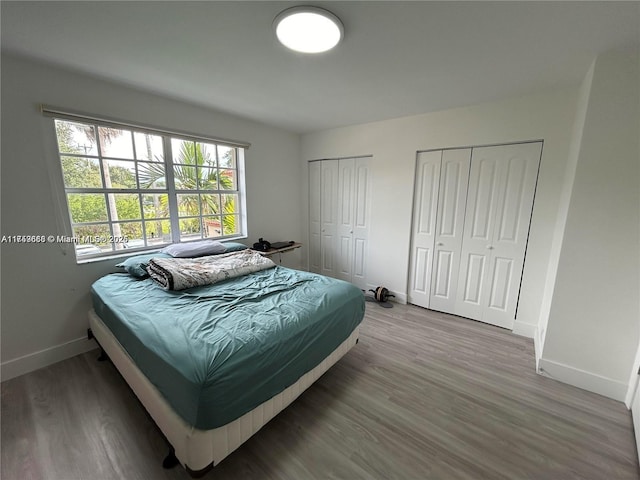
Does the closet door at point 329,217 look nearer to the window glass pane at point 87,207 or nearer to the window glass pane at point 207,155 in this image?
the window glass pane at point 207,155

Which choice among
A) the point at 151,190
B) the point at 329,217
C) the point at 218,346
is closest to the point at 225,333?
the point at 218,346

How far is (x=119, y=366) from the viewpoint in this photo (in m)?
1.75

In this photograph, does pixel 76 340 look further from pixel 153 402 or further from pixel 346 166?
pixel 346 166

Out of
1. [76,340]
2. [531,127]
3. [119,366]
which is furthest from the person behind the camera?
[531,127]

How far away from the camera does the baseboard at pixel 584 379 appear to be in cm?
183

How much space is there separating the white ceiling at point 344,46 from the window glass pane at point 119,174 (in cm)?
74

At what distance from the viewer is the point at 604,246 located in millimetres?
1784

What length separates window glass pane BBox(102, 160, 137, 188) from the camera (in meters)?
2.37

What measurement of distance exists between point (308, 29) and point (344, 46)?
0.30 m

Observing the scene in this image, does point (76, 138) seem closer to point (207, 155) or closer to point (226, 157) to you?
point (207, 155)

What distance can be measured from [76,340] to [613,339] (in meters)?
4.36

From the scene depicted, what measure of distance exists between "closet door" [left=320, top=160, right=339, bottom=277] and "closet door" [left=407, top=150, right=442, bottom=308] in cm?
121

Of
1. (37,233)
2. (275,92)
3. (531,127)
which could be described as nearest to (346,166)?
(275,92)

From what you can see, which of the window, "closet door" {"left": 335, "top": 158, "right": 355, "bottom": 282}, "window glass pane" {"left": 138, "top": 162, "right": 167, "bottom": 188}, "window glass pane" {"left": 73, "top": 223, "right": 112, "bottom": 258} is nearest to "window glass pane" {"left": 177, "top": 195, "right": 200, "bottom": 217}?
the window
